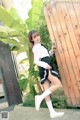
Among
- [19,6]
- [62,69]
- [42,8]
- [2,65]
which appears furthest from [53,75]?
[19,6]

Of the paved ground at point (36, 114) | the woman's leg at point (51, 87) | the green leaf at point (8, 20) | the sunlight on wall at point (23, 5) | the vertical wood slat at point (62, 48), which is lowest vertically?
the paved ground at point (36, 114)

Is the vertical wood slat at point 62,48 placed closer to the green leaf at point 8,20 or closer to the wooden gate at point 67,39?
the wooden gate at point 67,39

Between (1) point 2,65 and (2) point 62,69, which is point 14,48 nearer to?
(2) point 62,69

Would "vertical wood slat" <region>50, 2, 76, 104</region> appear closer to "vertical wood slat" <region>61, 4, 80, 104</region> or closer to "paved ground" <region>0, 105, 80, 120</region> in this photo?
"vertical wood slat" <region>61, 4, 80, 104</region>

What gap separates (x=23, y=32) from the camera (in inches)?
243

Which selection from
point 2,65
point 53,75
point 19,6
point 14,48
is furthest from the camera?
point 19,6

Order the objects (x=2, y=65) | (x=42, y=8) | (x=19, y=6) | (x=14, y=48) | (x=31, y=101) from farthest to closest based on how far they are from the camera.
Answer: (x=19, y=6)
(x=31, y=101)
(x=14, y=48)
(x=42, y=8)
(x=2, y=65)

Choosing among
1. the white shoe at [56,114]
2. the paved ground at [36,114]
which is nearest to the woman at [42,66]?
the white shoe at [56,114]

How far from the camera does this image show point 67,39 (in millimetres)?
5316

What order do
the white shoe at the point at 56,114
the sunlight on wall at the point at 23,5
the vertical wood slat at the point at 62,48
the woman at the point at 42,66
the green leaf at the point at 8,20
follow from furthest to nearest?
the sunlight on wall at the point at 23,5
the green leaf at the point at 8,20
the vertical wood slat at the point at 62,48
the white shoe at the point at 56,114
the woman at the point at 42,66

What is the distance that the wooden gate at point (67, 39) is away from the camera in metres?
5.16

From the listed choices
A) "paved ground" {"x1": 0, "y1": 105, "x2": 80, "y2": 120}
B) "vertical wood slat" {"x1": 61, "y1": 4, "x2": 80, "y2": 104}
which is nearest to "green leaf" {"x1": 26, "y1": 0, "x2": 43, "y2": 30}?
"vertical wood slat" {"x1": 61, "y1": 4, "x2": 80, "y2": 104}

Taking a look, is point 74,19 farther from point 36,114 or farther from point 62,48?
point 36,114

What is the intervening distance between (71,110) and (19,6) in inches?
209
